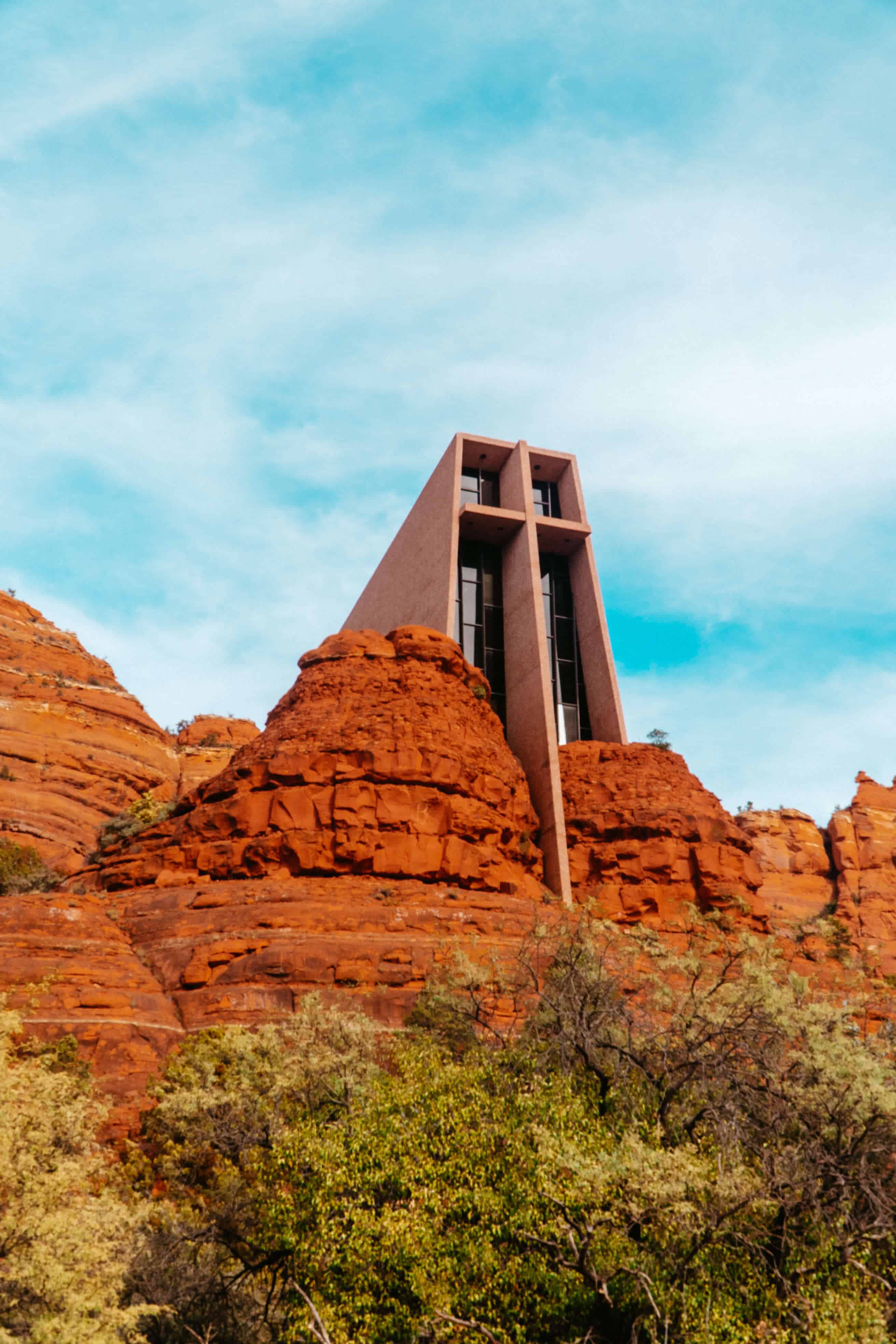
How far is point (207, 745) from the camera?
53719mm

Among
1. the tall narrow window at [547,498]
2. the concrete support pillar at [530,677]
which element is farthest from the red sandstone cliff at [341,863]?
the tall narrow window at [547,498]

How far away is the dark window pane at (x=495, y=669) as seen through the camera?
39.2 m

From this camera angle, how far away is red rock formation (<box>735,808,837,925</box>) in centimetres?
5384

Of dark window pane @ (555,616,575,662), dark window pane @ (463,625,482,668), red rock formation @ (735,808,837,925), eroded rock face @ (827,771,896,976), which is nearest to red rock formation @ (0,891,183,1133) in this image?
dark window pane @ (463,625,482,668)

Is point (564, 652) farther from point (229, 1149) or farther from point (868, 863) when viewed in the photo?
point (229, 1149)

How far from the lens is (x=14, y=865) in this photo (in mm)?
Answer: 32625

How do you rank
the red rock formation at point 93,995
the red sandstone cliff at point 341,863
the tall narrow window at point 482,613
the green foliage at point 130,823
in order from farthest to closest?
the tall narrow window at point 482,613 → the green foliage at point 130,823 → the red sandstone cliff at point 341,863 → the red rock formation at point 93,995

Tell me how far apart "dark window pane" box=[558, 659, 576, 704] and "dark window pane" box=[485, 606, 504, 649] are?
2.54 meters

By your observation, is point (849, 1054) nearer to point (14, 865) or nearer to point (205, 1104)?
point (205, 1104)

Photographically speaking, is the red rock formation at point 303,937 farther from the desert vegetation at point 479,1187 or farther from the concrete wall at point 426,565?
the concrete wall at point 426,565

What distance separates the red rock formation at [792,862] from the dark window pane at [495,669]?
21715mm

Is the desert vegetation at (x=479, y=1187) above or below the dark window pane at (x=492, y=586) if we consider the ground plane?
below

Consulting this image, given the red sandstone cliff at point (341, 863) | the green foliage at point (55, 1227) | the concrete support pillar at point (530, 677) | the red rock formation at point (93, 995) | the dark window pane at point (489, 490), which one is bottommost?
the green foliage at point (55, 1227)

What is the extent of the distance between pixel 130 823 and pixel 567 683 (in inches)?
675
